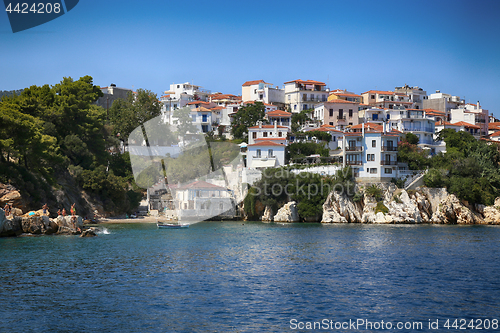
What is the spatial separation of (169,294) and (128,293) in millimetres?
1581

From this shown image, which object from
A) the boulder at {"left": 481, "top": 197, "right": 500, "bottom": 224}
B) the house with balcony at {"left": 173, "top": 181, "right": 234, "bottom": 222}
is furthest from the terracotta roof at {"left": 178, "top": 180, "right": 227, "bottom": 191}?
the boulder at {"left": 481, "top": 197, "right": 500, "bottom": 224}

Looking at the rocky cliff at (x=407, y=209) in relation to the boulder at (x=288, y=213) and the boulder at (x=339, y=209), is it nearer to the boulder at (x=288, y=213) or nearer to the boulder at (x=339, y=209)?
the boulder at (x=339, y=209)

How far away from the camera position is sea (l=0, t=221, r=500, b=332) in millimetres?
15148

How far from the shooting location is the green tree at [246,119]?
75062 millimetres

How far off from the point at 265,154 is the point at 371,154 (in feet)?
44.2

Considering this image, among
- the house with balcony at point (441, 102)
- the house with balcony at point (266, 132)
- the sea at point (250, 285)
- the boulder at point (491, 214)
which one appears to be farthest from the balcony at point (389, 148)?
the house with balcony at point (441, 102)

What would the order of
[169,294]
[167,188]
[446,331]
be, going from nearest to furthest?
[446,331], [169,294], [167,188]

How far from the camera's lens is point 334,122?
79.8 m

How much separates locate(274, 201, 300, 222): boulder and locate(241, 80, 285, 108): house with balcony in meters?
38.5

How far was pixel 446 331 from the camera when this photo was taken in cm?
1447

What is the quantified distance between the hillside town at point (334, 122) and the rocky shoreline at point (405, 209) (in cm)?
247

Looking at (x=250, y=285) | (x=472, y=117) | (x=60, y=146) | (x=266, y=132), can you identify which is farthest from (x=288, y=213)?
(x=472, y=117)

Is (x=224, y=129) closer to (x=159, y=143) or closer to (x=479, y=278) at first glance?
(x=159, y=143)

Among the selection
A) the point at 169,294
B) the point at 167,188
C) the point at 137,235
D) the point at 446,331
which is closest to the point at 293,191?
the point at 167,188
